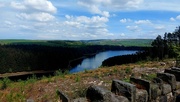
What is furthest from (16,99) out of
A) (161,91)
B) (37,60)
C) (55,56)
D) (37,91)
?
(55,56)

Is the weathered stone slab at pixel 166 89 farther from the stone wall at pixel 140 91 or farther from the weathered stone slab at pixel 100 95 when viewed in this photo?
the weathered stone slab at pixel 100 95

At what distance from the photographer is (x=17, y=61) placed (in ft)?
371

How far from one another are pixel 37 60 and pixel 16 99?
114 meters

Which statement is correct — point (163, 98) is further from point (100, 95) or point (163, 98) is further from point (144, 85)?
point (100, 95)

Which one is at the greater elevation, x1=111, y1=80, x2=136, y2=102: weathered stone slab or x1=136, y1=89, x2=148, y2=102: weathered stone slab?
x1=111, y1=80, x2=136, y2=102: weathered stone slab

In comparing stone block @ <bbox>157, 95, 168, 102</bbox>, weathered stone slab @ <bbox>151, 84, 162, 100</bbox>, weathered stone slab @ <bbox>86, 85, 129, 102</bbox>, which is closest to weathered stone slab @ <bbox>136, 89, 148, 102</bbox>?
weathered stone slab @ <bbox>151, 84, 162, 100</bbox>

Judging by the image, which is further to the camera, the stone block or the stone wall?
the stone block

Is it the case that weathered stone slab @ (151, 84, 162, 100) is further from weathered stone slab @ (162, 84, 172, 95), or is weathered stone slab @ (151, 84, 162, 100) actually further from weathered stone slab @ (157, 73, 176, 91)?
weathered stone slab @ (157, 73, 176, 91)

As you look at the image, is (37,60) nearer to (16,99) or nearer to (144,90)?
(16,99)

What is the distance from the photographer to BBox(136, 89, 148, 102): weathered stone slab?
4.47 meters

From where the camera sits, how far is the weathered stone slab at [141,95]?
176 inches

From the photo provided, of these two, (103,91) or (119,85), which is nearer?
(103,91)

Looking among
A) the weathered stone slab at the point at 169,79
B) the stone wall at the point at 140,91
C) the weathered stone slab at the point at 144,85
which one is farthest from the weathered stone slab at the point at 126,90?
the weathered stone slab at the point at 169,79

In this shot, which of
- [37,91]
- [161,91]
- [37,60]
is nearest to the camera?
[161,91]
